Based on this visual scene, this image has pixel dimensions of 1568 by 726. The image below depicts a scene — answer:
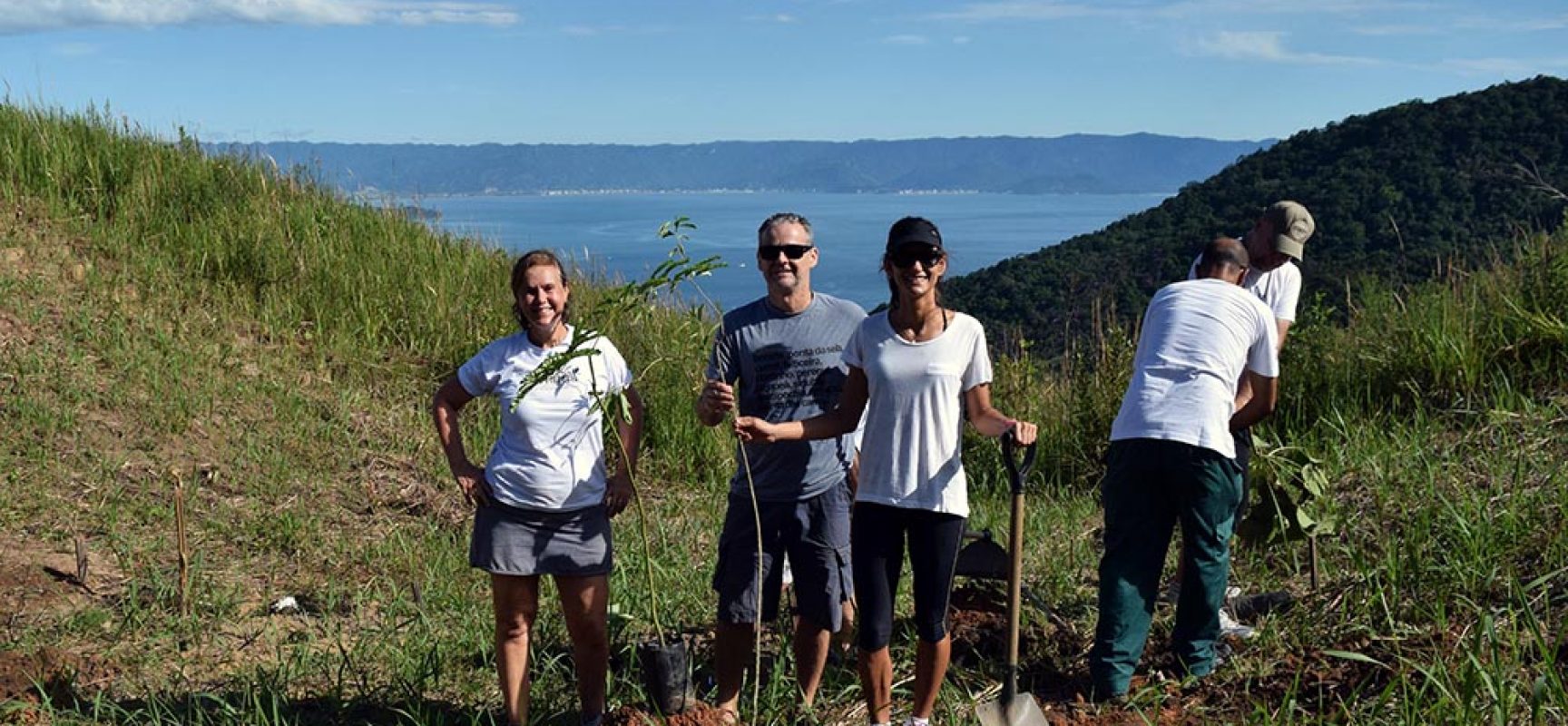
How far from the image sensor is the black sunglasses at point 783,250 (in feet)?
13.3

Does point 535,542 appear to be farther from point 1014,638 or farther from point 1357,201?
point 1357,201

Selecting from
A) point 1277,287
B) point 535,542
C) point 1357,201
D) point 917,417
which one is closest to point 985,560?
point 917,417

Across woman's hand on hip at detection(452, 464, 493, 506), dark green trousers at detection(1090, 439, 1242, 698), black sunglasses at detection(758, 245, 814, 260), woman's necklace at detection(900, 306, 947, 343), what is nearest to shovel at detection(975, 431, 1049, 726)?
woman's necklace at detection(900, 306, 947, 343)

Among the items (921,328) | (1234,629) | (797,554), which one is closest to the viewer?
(921,328)

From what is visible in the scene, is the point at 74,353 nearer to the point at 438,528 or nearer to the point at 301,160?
the point at 438,528

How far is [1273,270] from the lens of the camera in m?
5.33

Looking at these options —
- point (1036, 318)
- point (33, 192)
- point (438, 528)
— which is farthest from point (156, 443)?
point (1036, 318)

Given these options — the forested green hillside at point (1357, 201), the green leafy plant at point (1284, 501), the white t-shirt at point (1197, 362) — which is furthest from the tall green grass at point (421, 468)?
the forested green hillside at point (1357, 201)

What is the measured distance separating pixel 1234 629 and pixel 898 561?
162 centimetres

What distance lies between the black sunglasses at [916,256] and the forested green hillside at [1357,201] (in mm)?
12355

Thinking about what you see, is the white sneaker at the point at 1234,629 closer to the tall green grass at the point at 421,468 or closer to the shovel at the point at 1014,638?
the tall green grass at the point at 421,468

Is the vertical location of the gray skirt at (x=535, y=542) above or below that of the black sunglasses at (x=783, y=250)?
below

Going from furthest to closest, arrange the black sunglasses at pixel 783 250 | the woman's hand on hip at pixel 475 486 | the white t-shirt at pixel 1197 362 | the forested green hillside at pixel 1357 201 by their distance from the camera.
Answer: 1. the forested green hillside at pixel 1357 201
2. the white t-shirt at pixel 1197 362
3. the black sunglasses at pixel 783 250
4. the woman's hand on hip at pixel 475 486

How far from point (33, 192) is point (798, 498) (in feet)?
25.4
